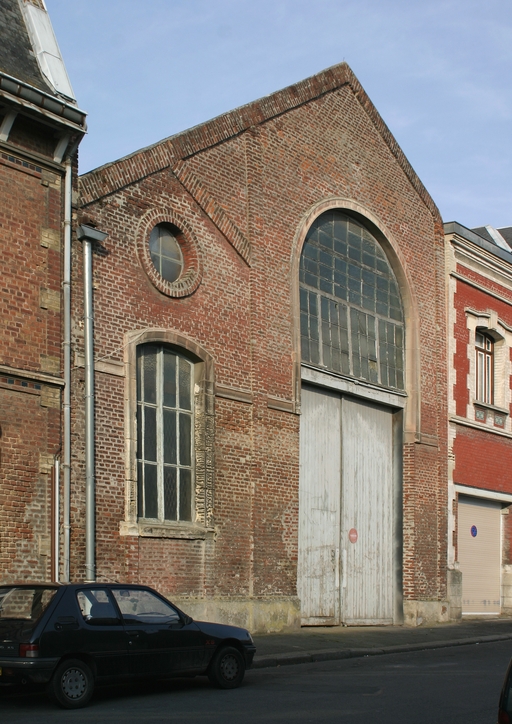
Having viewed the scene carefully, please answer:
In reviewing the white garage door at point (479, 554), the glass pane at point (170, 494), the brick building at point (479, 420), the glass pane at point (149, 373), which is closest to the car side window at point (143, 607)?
the glass pane at point (170, 494)

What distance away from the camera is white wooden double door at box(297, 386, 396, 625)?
69.5ft

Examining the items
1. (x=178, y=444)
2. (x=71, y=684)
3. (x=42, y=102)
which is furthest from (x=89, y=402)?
(x=71, y=684)

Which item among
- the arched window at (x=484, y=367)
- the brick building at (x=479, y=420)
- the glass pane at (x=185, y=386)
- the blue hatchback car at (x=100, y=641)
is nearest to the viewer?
the blue hatchback car at (x=100, y=641)

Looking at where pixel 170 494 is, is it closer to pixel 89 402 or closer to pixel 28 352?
pixel 89 402

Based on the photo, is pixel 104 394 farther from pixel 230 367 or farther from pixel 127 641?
pixel 127 641

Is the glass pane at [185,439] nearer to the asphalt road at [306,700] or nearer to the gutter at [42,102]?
the asphalt road at [306,700]

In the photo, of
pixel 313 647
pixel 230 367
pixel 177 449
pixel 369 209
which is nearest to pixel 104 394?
pixel 177 449

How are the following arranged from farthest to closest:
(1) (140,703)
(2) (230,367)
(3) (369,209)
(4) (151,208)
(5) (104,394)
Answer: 1. (3) (369,209)
2. (2) (230,367)
3. (4) (151,208)
4. (5) (104,394)
5. (1) (140,703)

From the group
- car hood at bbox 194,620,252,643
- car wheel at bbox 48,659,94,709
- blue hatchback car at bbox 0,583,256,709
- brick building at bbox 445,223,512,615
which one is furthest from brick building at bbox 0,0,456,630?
car wheel at bbox 48,659,94,709

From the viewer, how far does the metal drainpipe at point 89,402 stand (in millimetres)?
15688

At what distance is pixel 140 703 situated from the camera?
11.2m

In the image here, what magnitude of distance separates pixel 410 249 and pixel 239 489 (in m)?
9.09

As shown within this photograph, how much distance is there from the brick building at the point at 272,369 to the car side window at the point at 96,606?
4.18 m

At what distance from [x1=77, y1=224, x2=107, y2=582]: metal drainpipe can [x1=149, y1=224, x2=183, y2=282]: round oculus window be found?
6.35 ft
